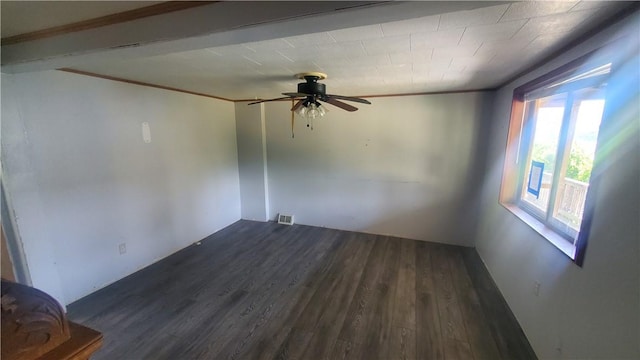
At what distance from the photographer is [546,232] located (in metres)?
1.91

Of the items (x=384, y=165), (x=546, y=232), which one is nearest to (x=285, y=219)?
(x=384, y=165)

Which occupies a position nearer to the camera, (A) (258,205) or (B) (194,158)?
(B) (194,158)

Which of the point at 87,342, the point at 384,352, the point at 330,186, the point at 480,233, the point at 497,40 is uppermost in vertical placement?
the point at 497,40

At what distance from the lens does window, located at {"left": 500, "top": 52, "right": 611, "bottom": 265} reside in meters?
1.58

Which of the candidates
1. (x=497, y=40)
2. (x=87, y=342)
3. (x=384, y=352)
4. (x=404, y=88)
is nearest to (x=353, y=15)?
(x=497, y=40)

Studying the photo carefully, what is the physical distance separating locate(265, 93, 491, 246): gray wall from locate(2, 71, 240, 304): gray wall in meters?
1.43

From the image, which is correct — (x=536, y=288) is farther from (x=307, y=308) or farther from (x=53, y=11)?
(x=53, y=11)

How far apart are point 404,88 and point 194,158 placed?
3.09 metres

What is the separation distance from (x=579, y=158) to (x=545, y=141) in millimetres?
582

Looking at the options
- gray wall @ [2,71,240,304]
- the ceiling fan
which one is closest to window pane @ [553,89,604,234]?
the ceiling fan

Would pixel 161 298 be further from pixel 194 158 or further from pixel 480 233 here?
pixel 480 233

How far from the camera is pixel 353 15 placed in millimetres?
958

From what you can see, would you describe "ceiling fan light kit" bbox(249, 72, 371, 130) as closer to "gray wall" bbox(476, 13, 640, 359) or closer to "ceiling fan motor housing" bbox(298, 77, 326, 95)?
"ceiling fan motor housing" bbox(298, 77, 326, 95)

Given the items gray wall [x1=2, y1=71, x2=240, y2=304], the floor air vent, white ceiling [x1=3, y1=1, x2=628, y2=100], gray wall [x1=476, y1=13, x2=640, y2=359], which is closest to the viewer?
gray wall [x1=476, y1=13, x2=640, y2=359]
